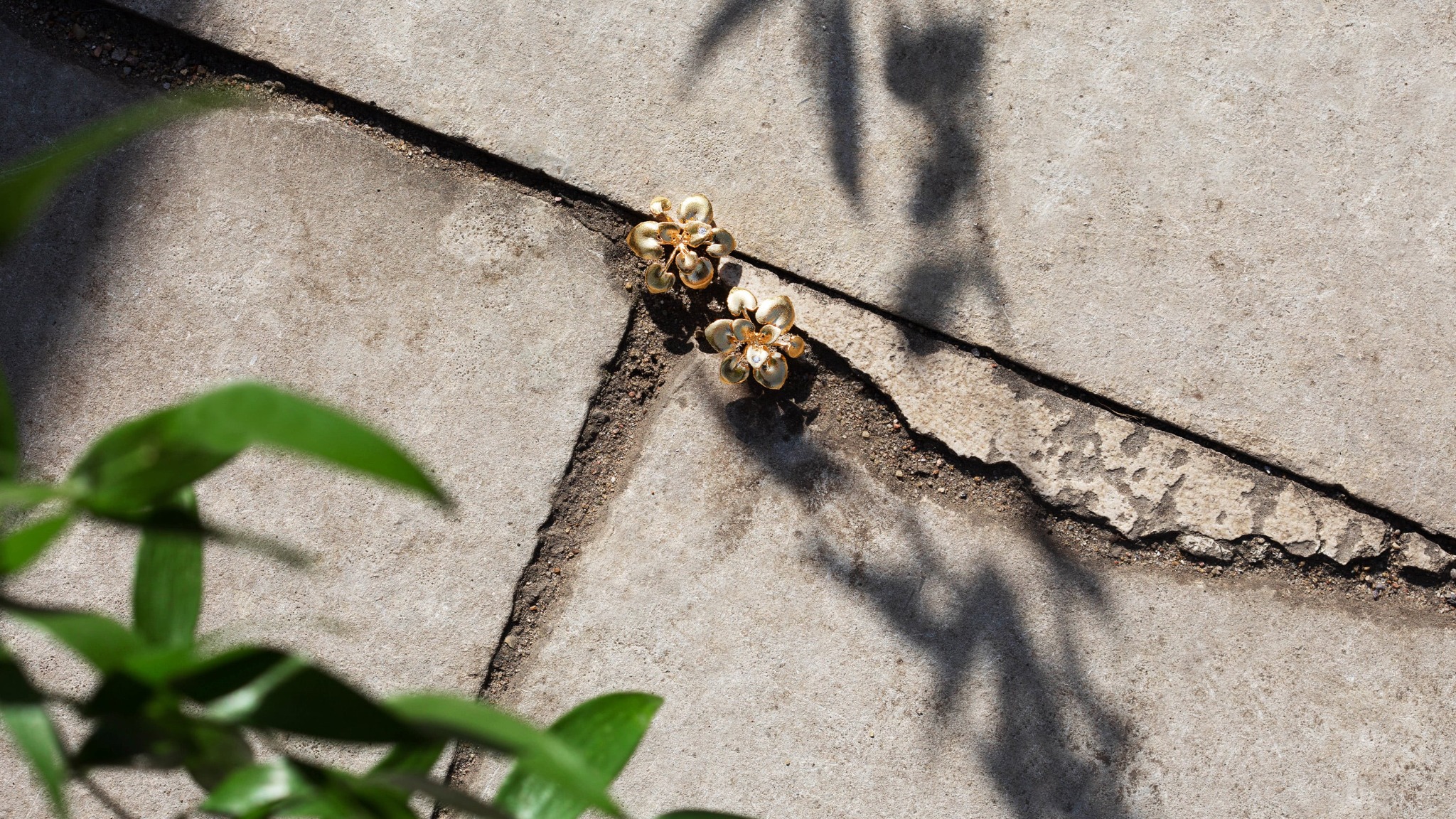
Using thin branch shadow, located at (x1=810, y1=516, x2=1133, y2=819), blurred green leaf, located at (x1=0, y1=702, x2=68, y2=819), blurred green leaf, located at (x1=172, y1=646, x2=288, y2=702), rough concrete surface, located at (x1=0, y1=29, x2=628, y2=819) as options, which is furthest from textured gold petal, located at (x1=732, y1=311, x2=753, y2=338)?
blurred green leaf, located at (x1=0, y1=702, x2=68, y2=819)

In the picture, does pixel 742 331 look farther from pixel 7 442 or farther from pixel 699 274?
pixel 7 442

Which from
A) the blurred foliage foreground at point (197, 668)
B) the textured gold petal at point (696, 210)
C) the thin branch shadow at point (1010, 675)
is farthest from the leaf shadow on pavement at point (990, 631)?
the blurred foliage foreground at point (197, 668)

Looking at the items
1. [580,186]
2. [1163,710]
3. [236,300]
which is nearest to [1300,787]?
[1163,710]

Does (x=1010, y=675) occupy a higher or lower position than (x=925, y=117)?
lower

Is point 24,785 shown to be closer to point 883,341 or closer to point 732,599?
point 732,599

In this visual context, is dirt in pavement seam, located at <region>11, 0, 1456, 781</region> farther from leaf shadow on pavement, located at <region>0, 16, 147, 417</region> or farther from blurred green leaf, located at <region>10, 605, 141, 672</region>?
blurred green leaf, located at <region>10, 605, 141, 672</region>

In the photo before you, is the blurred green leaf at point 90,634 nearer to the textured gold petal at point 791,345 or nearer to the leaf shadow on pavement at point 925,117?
the textured gold petal at point 791,345

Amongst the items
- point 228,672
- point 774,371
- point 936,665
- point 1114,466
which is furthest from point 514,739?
point 1114,466
